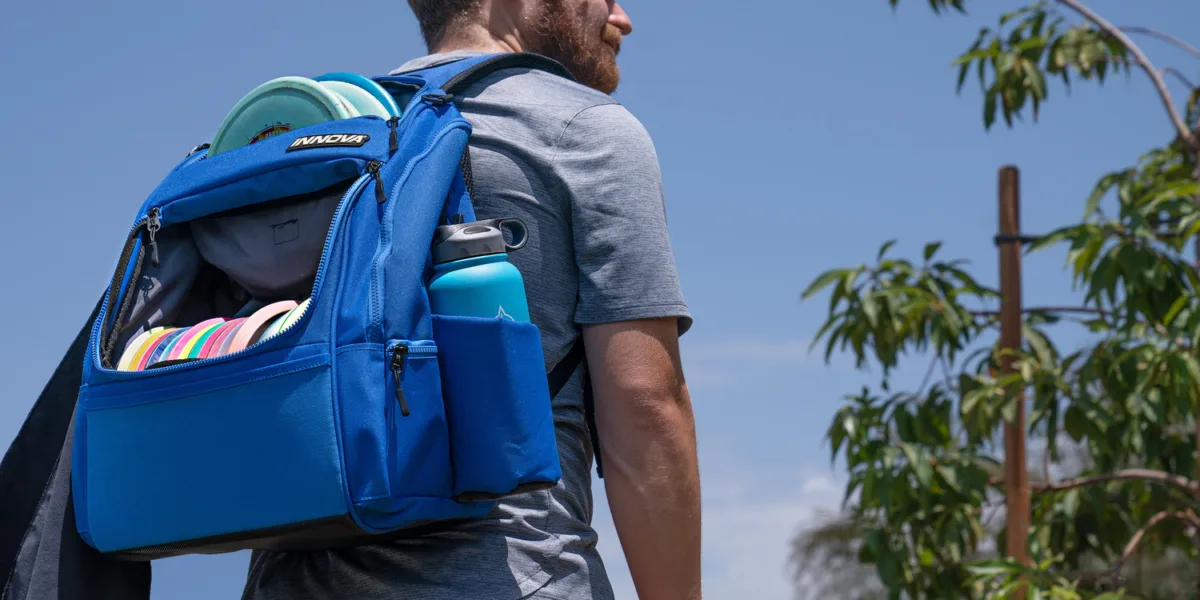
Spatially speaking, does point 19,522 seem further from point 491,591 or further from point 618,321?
point 618,321

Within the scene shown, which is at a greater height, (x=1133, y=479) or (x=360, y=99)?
(x=360, y=99)

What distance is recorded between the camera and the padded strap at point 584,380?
3.89 ft

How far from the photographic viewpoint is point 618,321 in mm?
1162

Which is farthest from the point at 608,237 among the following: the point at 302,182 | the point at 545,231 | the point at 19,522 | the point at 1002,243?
the point at 1002,243

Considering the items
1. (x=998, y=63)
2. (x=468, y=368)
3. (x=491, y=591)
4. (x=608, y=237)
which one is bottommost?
(x=491, y=591)

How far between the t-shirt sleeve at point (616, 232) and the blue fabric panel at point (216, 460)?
28 cm

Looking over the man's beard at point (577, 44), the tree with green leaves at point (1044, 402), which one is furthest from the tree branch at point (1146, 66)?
the man's beard at point (577, 44)

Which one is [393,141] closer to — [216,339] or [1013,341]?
[216,339]

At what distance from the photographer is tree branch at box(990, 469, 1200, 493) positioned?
162 inches

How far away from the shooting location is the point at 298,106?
1.21 metres

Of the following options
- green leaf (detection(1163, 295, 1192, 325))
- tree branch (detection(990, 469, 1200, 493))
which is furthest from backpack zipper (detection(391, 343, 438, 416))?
tree branch (detection(990, 469, 1200, 493))

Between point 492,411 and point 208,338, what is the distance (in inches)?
9.8

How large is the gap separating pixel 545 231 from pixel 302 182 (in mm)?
218

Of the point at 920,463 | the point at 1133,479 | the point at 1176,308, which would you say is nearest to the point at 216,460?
the point at 1176,308
